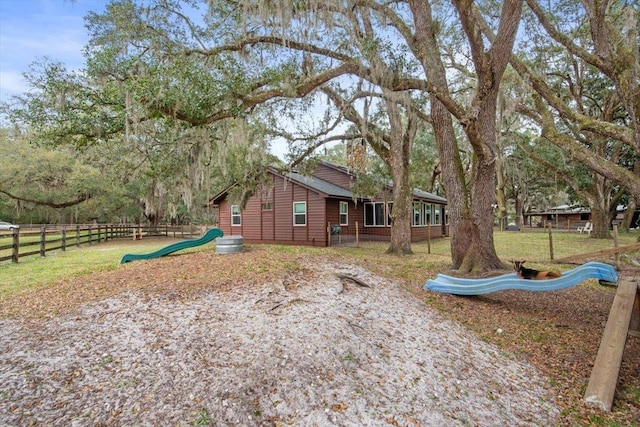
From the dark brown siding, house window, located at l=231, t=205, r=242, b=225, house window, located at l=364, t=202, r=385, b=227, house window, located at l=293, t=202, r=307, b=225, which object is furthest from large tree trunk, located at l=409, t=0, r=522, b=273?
house window, located at l=231, t=205, r=242, b=225

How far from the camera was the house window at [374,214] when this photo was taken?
64.0ft

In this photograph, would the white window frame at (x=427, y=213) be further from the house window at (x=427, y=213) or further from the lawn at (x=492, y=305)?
the lawn at (x=492, y=305)

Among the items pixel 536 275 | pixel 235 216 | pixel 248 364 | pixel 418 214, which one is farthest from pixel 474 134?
pixel 235 216

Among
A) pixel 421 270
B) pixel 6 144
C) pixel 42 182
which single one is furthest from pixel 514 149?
pixel 6 144

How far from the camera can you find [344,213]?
18.0 m

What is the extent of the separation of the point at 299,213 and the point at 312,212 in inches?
33.4

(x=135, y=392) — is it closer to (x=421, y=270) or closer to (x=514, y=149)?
(x=421, y=270)

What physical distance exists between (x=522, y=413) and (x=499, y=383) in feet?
1.55

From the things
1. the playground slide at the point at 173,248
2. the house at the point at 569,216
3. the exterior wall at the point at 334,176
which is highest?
the exterior wall at the point at 334,176

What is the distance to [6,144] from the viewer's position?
19.6 m

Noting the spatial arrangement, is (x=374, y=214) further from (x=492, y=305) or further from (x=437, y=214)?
(x=492, y=305)

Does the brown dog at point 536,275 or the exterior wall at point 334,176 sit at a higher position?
the exterior wall at point 334,176

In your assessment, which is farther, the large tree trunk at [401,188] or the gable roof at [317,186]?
the gable roof at [317,186]

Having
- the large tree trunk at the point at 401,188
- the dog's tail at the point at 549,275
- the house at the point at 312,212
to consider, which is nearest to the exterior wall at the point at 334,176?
the house at the point at 312,212
